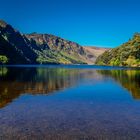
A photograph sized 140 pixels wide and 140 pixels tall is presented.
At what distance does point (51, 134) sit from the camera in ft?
68.7

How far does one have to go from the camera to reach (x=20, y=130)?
21.9 m

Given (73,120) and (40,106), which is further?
(40,106)

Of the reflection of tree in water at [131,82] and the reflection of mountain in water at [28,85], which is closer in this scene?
the reflection of mountain in water at [28,85]

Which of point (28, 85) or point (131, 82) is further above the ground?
point (28, 85)

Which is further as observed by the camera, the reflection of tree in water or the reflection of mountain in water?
the reflection of tree in water

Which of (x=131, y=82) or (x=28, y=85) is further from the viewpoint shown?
(x=131, y=82)

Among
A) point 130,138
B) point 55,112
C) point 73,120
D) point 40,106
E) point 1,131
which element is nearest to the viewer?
point 130,138

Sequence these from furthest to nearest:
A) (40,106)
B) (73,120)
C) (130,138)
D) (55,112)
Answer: (40,106), (55,112), (73,120), (130,138)

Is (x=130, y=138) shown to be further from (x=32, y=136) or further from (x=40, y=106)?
(x=40, y=106)

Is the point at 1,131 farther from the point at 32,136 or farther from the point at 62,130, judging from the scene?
the point at 62,130

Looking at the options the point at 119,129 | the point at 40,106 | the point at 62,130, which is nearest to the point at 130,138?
the point at 119,129

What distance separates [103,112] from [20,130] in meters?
11.3

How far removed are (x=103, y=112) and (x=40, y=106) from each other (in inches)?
322

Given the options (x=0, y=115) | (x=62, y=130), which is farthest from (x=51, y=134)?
(x=0, y=115)
